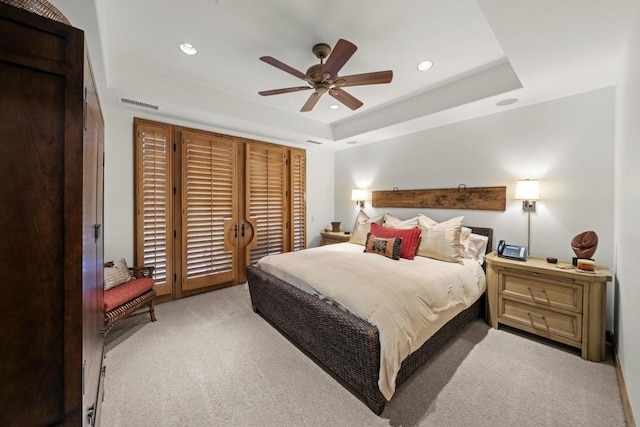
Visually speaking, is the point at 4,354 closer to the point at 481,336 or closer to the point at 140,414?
the point at 140,414

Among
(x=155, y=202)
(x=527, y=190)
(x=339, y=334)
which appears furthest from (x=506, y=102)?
(x=155, y=202)

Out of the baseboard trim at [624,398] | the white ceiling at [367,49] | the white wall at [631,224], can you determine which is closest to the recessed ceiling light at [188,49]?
the white ceiling at [367,49]

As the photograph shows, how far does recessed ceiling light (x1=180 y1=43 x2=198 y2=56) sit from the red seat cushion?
2496mm

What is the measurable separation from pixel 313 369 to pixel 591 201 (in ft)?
10.6

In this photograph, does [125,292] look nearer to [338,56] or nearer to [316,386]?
[316,386]

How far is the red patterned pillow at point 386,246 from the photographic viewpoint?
301 cm

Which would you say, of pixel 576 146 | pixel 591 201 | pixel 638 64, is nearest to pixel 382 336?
pixel 638 64

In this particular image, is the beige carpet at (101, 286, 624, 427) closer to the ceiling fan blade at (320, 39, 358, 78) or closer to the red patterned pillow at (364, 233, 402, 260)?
the red patterned pillow at (364, 233, 402, 260)

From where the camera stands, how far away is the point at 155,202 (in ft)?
10.8

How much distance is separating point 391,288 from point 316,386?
95cm

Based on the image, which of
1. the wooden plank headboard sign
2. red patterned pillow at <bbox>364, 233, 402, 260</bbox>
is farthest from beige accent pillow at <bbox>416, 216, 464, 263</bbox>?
the wooden plank headboard sign

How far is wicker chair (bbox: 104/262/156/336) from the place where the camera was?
87.8 inches

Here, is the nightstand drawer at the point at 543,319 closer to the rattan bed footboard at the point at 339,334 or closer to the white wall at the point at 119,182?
the rattan bed footboard at the point at 339,334

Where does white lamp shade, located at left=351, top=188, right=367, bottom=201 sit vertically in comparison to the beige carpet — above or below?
above
